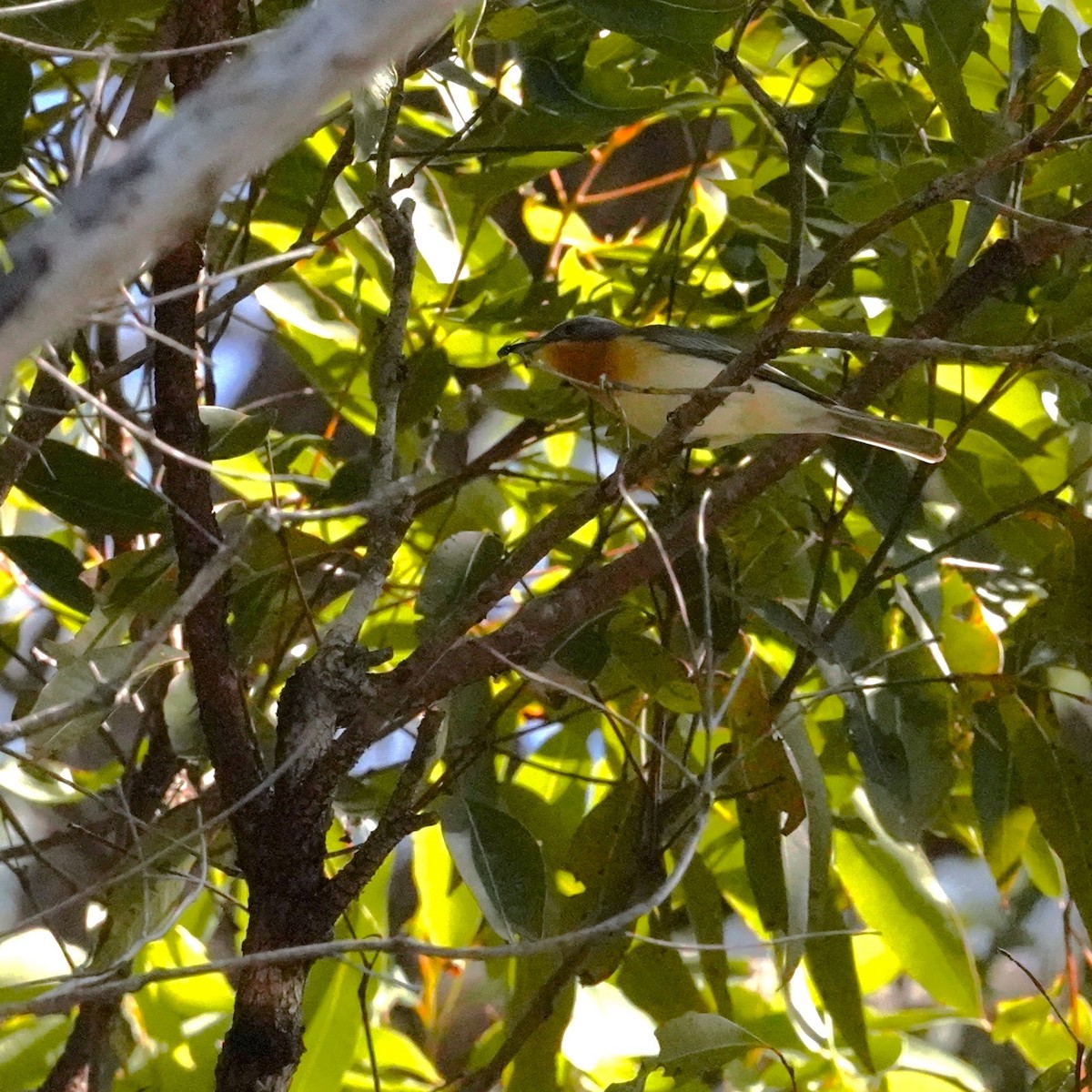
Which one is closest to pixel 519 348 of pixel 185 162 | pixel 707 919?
pixel 707 919

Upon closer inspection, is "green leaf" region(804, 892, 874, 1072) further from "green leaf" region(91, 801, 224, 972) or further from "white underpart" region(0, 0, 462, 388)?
"white underpart" region(0, 0, 462, 388)

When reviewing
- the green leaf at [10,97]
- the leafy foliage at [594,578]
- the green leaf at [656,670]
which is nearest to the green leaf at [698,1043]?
the leafy foliage at [594,578]

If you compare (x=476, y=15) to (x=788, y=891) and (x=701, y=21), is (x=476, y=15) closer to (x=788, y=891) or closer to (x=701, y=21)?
(x=701, y=21)

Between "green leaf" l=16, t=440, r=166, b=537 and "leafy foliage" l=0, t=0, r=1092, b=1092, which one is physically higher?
"green leaf" l=16, t=440, r=166, b=537

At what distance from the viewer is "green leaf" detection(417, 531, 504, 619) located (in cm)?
104

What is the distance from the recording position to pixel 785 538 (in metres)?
1.21

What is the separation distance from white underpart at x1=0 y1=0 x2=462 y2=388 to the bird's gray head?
885 millimetres

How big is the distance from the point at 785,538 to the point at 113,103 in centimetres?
74

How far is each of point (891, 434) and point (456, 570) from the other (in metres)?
0.44

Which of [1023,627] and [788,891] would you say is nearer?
[788,891]

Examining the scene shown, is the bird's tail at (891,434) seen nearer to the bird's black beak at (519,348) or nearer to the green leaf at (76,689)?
the bird's black beak at (519,348)

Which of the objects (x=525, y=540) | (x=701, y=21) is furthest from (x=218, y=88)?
(x=701, y=21)

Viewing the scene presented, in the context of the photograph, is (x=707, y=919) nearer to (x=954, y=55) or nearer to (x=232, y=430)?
(x=232, y=430)

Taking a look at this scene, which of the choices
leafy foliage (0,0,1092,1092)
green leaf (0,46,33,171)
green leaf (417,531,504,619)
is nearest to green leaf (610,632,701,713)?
leafy foliage (0,0,1092,1092)
